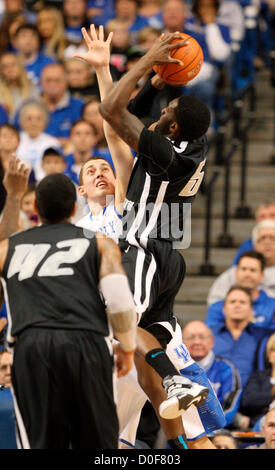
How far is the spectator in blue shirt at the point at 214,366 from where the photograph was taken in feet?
30.7

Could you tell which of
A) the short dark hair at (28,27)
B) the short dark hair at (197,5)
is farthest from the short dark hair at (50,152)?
the short dark hair at (197,5)

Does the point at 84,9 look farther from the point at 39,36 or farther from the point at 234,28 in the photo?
the point at 234,28

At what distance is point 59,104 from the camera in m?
13.2

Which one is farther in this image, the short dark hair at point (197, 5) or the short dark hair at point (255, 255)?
the short dark hair at point (197, 5)

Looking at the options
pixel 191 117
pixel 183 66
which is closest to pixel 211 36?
pixel 183 66

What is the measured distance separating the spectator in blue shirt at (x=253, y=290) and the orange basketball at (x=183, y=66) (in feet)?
12.4

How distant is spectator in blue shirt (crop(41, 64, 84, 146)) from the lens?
516 inches

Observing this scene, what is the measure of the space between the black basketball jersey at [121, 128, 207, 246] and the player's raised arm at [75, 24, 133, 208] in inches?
3.1

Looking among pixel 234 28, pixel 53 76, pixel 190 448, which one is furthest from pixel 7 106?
pixel 190 448

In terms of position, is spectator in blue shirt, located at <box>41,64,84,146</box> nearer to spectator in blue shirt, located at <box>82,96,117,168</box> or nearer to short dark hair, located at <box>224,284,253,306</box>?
spectator in blue shirt, located at <box>82,96,117,168</box>

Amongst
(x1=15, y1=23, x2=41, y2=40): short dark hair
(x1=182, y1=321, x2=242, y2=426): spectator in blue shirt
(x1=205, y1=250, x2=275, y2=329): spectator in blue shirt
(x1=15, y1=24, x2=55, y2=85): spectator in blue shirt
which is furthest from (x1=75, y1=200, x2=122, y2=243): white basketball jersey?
(x1=15, y1=23, x2=41, y2=40): short dark hair

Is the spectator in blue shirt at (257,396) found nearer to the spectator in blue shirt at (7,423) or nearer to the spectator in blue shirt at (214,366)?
the spectator in blue shirt at (214,366)

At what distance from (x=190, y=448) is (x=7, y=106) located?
7.51 m

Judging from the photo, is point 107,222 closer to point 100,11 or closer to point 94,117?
point 94,117
